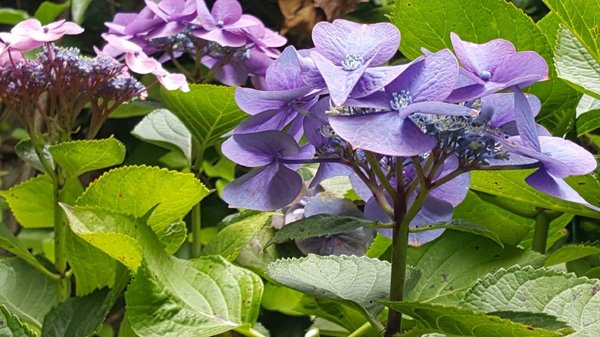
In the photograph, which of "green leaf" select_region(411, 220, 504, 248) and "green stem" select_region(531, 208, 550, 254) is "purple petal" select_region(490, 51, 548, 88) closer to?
"green leaf" select_region(411, 220, 504, 248)

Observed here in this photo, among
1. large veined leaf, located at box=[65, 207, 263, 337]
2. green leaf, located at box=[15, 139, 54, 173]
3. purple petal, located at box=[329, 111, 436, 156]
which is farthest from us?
green leaf, located at box=[15, 139, 54, 173]

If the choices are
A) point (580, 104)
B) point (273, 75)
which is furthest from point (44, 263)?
point (580, 104)

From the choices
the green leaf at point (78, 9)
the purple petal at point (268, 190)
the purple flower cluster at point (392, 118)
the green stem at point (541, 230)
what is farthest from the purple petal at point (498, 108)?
the green leaf at point (78, 9)

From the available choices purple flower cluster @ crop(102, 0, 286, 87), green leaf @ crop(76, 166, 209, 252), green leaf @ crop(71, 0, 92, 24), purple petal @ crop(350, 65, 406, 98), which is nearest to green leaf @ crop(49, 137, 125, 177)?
green leaf @ crop(76, 166, 209, 252)

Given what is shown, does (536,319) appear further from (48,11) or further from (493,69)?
(48,11)

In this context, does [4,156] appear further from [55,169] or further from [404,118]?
[404,118]

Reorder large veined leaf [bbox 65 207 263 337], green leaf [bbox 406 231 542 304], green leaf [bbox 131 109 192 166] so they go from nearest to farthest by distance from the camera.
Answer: large veined leaf [bbox 65 207 263 337] < green leaf [bbox 406 231 542 304] < green leaf [bbox 131 109 192 166]

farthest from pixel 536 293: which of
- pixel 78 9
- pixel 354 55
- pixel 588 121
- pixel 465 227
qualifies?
pixel 78 9
